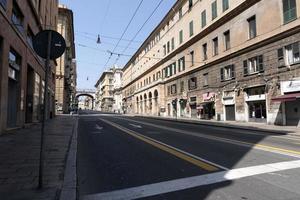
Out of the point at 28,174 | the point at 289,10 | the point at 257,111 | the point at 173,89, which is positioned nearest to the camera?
the point at 28,174

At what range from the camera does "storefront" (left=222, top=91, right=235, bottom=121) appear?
3038 centimetres

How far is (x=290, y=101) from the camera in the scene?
22578 mm

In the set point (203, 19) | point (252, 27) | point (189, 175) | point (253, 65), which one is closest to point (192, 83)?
point (203, 19)

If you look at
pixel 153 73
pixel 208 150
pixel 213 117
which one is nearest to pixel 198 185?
pixel 208 150

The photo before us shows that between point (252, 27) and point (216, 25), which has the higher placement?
point (216, 25)

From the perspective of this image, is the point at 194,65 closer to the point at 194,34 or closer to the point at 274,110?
the point at 194,34

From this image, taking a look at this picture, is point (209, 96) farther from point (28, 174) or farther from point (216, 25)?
point (28, 174)

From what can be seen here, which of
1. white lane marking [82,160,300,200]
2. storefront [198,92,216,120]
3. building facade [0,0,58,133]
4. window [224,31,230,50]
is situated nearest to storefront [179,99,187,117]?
storefront [198,92,216,120]

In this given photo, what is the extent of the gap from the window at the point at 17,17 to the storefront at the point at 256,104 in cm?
1937

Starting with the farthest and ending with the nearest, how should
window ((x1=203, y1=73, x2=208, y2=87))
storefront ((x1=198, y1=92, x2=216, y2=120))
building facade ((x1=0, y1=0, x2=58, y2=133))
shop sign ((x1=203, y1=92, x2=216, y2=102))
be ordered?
1. window ((x1=203, y1=73, x2=208, y2=87))
2. storefront ((x1=198, y1=92, x2=216, y2=120))
3. shop sign ((x1=203, y1=92, x2=216, y2=102))
4. building facade ((x1=0, y1=0, x2=58, y2=133))

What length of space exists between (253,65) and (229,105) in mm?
5662

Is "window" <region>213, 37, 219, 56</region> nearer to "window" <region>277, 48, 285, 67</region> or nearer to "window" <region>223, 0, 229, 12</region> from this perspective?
"window" <region>223, 0, 229, 12</region>

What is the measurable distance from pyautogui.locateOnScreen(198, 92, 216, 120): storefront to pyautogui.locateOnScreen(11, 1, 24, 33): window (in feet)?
73.3

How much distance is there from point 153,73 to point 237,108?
35327 millimetres
